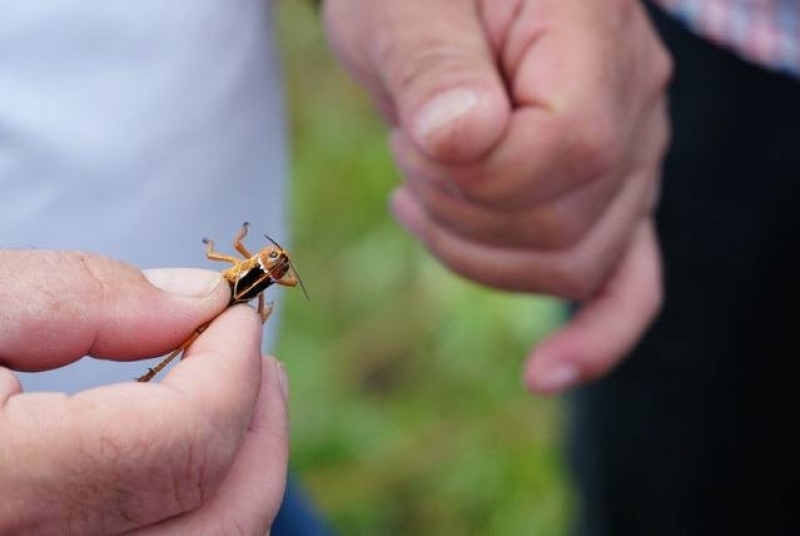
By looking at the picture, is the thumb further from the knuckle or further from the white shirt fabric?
the white shirt fabric

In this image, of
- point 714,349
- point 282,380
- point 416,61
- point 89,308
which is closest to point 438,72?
point 416,61

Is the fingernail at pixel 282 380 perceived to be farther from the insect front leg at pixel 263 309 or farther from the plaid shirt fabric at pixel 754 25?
the plaid shirt fabric at pixel 754 25

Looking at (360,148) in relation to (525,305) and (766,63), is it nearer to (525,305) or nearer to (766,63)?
(525,305)

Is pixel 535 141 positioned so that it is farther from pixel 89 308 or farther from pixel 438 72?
pixel 89 308

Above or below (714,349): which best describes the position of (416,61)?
above

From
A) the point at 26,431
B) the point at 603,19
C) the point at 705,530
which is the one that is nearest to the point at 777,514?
the point at 705,530

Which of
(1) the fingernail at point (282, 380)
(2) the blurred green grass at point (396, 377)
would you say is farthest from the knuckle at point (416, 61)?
(2) the blurred green grass at point (396, 377)

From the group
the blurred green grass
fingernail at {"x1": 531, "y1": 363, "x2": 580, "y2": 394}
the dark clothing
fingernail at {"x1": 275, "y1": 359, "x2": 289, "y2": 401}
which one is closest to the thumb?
fingernail at {"x1": 275, "y1": 359, "x2": 289, "y2": 401}
